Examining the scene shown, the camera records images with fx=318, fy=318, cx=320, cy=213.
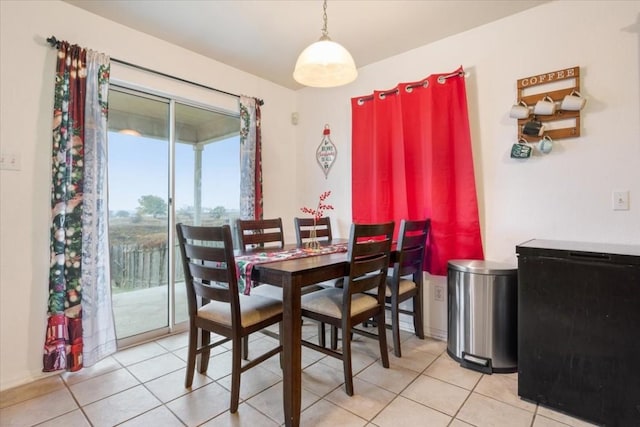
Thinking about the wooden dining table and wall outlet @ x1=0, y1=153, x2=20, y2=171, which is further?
wall outlet @ x1=0, y1=153, x2=20, y2=171

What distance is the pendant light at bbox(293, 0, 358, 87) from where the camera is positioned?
176cm

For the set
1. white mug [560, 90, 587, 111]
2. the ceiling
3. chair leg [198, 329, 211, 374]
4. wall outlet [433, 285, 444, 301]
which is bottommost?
chair leg [198, 329, 211, 374]

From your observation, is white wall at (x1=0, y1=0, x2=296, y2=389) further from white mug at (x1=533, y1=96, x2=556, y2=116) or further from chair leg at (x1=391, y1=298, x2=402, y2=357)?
white mug at (x1=533, y1=96, x2=556, y2=116)

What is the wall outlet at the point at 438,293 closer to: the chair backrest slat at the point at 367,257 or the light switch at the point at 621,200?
the chair backrest slat at the point at 367,257

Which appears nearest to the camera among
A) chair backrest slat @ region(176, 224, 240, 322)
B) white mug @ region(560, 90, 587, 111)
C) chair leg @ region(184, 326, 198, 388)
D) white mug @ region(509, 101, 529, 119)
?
chair backrest slat @ region(176, 224, 240, 322)

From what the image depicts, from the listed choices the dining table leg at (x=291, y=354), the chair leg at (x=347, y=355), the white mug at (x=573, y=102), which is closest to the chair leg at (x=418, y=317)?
the chair leg at (x=347, y=355)

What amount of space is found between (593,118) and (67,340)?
11.9 feet

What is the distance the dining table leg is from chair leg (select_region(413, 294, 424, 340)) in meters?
1.33

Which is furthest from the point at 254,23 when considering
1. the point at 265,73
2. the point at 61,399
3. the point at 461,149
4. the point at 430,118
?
the point at 61,399

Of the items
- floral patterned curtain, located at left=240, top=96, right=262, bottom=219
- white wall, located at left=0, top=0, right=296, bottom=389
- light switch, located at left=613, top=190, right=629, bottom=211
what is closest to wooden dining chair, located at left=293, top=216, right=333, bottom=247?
floral patterned curtain, located at left=240, top=96, right=262, bottom=219

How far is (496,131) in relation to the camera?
239 cm

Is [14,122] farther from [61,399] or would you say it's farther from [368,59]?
[368,59]

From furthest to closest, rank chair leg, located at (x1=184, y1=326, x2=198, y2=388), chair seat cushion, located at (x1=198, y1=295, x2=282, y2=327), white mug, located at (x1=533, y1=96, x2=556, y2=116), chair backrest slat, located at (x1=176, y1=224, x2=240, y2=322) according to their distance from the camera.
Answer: white mug, located at (x1=533, y1=96, x2=556, y2=116)
chair leg, located at (x1=184, y1=326, x2=198, y2=388)
chair seat cushion, located at (x1=198, y1=295, x2=282, y2=327)
chair backrest slat, located at (x1=176, y1=224, x2=240, y2=322)

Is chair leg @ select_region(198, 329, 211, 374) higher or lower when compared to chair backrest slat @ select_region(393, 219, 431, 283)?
lower
